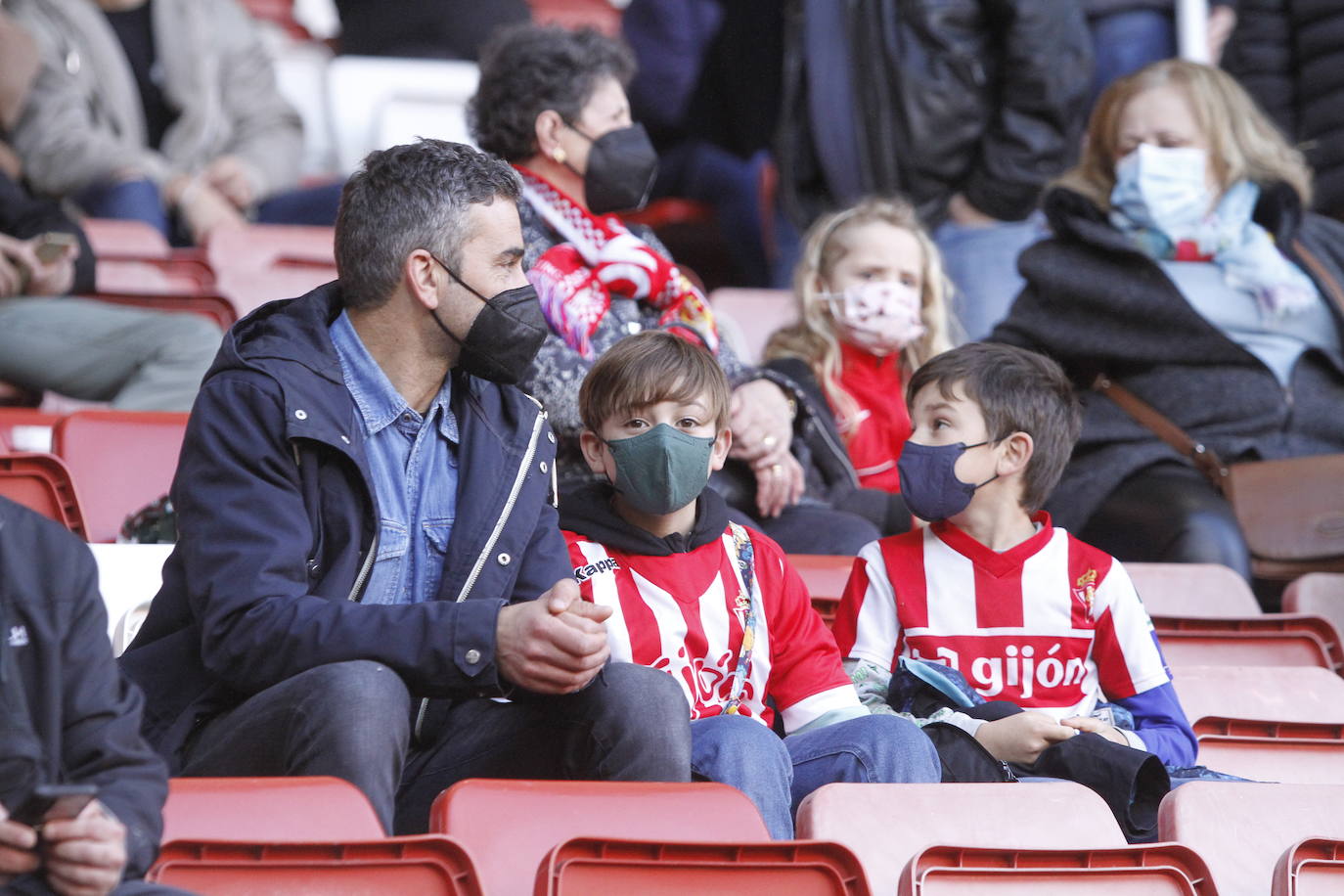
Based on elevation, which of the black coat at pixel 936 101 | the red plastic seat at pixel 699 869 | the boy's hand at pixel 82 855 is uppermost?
the black coat at pixel 936 101

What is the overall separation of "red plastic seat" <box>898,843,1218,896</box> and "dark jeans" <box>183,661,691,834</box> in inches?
14.9

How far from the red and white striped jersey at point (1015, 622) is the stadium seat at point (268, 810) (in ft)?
3.60

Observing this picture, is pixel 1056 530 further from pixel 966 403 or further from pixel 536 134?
pixel 536 134

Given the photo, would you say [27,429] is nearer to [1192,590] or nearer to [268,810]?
[268,810]

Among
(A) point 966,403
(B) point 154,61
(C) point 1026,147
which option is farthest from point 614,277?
(B) point 154,61

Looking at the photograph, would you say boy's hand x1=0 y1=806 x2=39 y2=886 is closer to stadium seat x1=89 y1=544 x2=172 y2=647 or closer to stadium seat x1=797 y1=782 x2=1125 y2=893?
stadium seat x1=797 y1=782 x2=1125 y2=893

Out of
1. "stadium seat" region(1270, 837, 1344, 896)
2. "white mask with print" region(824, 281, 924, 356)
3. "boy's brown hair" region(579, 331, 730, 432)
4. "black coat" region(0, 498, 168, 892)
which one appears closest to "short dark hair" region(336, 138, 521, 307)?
"boy's brown hair" region(579, 331, 730, 432)

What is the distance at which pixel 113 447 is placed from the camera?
320 cm

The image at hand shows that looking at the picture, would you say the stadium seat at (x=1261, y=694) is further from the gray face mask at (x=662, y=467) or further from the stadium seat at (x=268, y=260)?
the stadium seat at (x=268, y=260)

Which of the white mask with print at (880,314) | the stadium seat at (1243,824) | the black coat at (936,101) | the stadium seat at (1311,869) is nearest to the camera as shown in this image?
the stadium seat at (1311,869)

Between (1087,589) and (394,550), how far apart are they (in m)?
1.12

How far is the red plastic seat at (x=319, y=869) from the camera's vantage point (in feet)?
5.77

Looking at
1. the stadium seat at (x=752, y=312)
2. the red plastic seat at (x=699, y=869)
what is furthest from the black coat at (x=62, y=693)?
the stadium seat at (x=752, y=312)

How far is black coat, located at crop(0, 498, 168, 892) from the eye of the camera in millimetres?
1706
